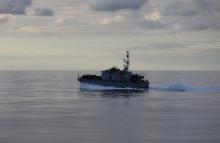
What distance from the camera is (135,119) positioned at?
2940 inches

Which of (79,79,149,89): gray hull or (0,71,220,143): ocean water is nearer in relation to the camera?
(0,71,220,143): ocean water

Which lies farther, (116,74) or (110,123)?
(116,74)

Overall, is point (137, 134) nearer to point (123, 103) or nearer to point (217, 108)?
point (217, 108)

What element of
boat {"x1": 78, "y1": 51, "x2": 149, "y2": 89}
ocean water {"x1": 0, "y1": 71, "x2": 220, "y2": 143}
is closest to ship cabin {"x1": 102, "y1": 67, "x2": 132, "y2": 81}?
boat {"x1": 78, "y1": 51, "x2": 149, "y2": 89}

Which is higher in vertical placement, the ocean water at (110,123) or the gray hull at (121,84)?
the gray hull at (121,84)

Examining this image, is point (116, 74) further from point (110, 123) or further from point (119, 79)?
point (110, 123)

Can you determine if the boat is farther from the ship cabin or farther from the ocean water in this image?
the ocean water

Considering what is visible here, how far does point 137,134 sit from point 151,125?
28.5 feet

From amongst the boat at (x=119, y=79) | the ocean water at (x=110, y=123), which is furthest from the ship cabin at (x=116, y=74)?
the ocean water at (x=110, y=123)

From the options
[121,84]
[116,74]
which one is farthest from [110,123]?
[121,84]

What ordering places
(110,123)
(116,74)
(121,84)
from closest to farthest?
(110,123), (116,74), (121,84)

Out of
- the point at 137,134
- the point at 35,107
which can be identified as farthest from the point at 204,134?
the point at 35,107

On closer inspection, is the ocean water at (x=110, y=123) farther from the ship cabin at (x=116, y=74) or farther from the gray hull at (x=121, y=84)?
the gray hull at (x=121, y=84)

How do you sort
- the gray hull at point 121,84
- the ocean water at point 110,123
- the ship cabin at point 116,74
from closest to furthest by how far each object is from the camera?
the ocean water at point 110,123 → the ship cabin at point 116,74 → the gray hull at point 121,84
